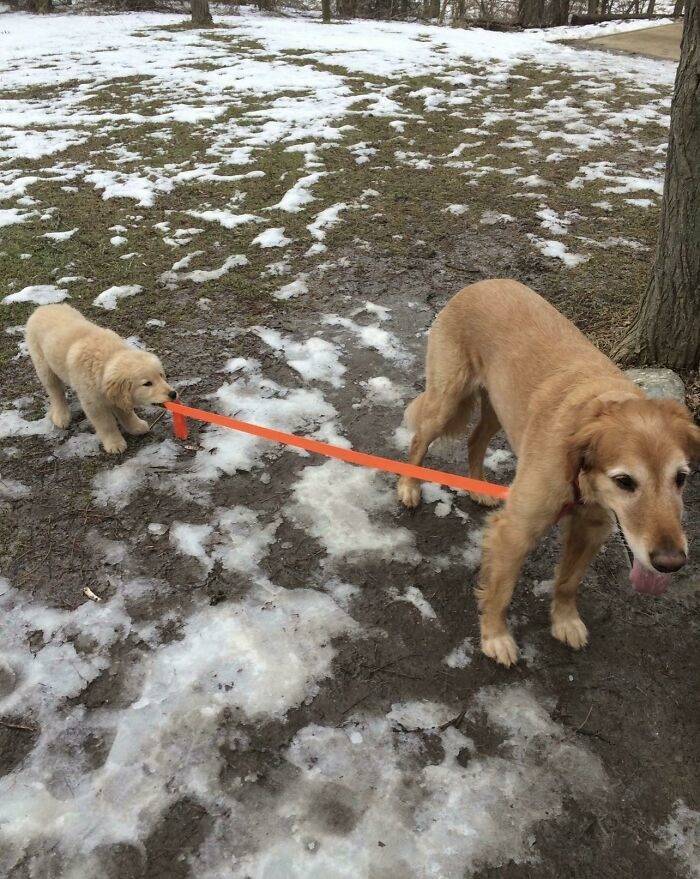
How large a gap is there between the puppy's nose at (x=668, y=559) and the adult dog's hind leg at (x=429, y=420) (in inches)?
59.8

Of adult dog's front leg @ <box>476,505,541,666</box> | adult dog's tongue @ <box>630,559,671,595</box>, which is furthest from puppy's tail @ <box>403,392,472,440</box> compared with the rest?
adult dog's tongue @ <box>630,559,671,595</box>

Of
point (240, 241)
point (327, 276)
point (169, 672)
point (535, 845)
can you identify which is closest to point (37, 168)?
point (240, 241)

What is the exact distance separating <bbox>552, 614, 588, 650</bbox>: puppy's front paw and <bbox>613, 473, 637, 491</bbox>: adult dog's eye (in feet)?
3.22

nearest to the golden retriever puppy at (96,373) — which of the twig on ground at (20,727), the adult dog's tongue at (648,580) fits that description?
Answer: the twig on ground at (20,727)

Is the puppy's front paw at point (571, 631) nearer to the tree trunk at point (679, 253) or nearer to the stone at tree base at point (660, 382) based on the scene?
the stone at tree base at point (660, 382)

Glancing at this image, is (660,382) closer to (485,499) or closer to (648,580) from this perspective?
(485,499)

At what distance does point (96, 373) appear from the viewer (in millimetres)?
3594

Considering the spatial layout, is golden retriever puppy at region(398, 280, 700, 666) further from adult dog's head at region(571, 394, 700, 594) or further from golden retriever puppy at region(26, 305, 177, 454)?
golden retriever puppy at region(26, 305, 177, 454)

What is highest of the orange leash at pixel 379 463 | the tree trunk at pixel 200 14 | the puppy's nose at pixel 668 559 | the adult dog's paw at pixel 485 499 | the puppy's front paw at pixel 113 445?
the tree trunk at pixel 200 14

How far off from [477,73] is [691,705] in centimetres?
1307

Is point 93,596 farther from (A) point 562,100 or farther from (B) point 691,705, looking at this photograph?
(A) point 562,100

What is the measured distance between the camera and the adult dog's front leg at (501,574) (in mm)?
2393

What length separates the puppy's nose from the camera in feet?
6.02

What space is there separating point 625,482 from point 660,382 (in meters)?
2.11
